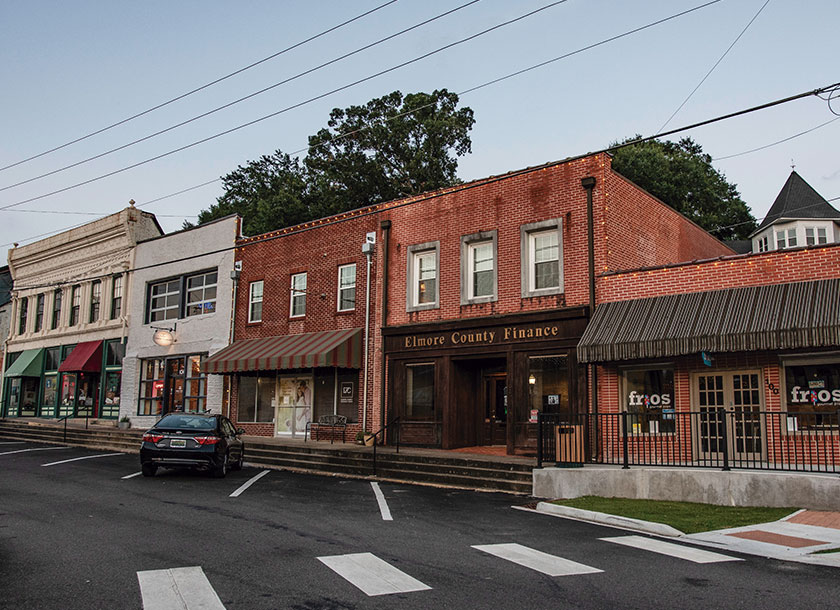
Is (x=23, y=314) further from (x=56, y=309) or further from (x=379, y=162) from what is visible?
(x=379, y=162)

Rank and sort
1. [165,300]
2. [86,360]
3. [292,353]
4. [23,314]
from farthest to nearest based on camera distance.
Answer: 1. [23,314]
2. [86,360]
3. [165,300]
4. [292,353]

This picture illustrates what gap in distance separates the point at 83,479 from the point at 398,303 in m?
9.86

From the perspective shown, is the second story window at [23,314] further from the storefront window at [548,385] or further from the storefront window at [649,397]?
the storefront window at [649,397]

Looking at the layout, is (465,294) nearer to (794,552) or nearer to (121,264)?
(794,552)

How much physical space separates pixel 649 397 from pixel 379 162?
101 ft

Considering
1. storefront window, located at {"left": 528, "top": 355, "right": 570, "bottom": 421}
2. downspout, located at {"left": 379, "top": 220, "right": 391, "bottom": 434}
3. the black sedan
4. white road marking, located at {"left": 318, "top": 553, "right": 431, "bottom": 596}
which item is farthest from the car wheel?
white road marking, located at {"left": 318, "top": 553, "right": 431, "bottom": 596}

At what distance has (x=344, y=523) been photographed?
1038cm

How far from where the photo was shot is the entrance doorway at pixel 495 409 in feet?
66.2

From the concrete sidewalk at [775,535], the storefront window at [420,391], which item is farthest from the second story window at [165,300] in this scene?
the concrete sidewalk at [775,535]

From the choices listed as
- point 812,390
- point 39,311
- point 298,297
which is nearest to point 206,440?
point 298,297

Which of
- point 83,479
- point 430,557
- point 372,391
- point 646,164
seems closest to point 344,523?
point 430,557

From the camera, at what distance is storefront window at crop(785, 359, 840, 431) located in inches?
560

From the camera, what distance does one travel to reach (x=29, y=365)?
3497 centimetres

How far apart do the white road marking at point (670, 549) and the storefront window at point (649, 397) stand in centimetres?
669
